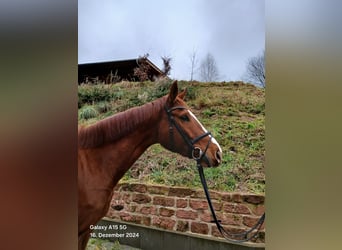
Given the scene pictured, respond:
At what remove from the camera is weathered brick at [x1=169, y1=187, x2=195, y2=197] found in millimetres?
1787

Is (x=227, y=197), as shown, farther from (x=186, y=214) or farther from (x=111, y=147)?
(x=111, y=147)

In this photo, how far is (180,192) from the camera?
1.80 metres

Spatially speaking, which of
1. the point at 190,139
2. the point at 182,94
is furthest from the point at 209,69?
the point at 190,139

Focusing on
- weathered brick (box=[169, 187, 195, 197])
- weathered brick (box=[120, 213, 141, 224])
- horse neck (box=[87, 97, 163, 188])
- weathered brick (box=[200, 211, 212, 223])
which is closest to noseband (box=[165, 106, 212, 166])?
horse neck (box=[87, 97, 163, 188])

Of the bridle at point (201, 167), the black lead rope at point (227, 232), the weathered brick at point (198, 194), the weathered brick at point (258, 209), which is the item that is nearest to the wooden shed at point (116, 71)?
the bridle at point (201, 167)

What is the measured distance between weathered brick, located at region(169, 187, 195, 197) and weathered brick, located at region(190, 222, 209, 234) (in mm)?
194

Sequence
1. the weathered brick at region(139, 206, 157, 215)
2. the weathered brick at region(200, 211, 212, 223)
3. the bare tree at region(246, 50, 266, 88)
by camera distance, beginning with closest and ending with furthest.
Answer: the bare tree at region(246, 50, 266, 88), the weathered brick at region(200, 211, 212, 223), the weathered brick at region(139, 206, 157, 215)

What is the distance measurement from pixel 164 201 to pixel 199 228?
0.92 ft

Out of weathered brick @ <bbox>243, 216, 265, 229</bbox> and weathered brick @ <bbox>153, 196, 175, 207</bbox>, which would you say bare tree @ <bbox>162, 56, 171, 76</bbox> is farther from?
weathered brick @ <bbox>243, 216, 265, 229</bbox>

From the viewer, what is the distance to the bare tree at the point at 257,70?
1643 millimetres
